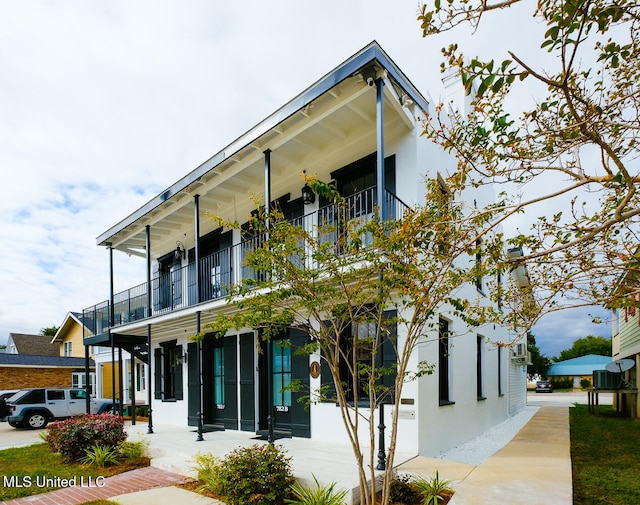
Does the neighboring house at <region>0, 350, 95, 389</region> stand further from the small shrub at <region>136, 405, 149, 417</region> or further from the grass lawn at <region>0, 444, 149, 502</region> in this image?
the grass lawn at <region>0, 444, 149, 502</region>

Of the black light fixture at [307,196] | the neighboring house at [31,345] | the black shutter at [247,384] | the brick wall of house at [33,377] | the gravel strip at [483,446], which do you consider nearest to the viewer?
the gravel strip at [483,446]

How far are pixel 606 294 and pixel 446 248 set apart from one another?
223 centimetres

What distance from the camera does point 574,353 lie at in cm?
6612

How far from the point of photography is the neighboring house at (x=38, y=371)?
74.9 feet

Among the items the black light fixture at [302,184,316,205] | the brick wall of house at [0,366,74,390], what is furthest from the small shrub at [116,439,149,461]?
the brick wall of house at [0,366,74,390]

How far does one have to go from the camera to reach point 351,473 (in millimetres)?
5504

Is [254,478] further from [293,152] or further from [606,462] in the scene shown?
[293,152]

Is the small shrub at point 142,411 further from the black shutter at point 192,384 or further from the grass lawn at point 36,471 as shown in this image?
the grass lawn at point 36,471

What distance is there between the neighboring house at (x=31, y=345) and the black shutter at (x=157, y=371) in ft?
79.9

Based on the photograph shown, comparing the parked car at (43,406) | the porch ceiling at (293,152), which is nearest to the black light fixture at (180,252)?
the porch ceiling at (293,152)

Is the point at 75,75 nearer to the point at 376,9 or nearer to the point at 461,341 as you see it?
the point at 376,9

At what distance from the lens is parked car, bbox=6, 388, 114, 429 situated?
14.8m

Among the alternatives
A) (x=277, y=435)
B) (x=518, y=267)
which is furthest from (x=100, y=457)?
(x=518, y=267)

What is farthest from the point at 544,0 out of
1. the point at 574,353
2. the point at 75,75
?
the point at 574,353
